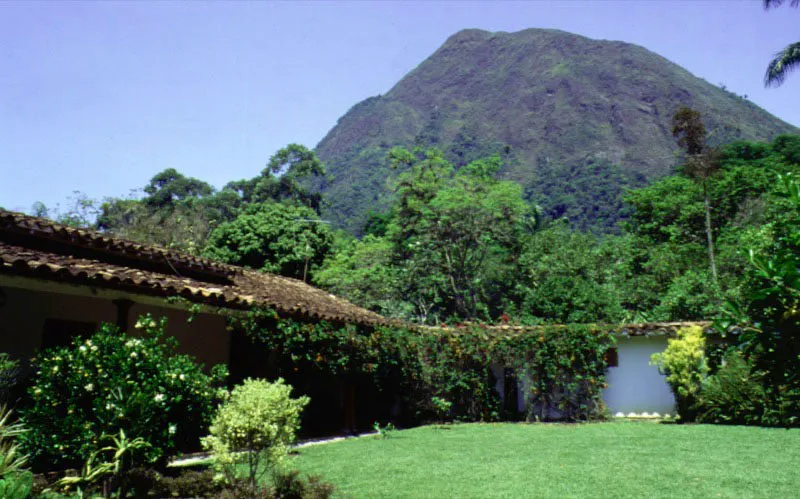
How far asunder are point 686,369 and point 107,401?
45.9 ft

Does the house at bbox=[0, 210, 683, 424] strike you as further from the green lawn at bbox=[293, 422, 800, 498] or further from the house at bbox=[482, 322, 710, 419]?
the house at bbox=[482, 322, 710, 419]

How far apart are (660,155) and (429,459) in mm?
99412

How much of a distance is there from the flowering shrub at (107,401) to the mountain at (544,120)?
179ft

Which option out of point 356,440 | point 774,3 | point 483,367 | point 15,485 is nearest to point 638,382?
point 483,367

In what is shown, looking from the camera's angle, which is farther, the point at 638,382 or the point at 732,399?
the point at 638,382

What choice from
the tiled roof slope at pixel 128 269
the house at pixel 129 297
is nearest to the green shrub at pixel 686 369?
the house at pixel 129 297

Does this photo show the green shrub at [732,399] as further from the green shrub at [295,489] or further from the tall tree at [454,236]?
the tall tree at [454,236]

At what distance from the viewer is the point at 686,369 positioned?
618 inches

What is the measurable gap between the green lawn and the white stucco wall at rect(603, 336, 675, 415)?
3.66m

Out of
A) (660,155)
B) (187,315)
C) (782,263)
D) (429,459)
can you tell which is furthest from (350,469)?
(660,155)

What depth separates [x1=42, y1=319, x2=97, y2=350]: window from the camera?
996 centimetres

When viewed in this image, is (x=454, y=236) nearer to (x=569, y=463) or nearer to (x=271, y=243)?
(x=271, y=243)

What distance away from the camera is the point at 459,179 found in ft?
89.7

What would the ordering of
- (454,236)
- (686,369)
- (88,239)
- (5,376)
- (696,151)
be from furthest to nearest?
1. (696,151)
2. (454,236)
3. (686,369)
4. (88,239)
5. (5,376)
